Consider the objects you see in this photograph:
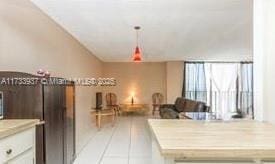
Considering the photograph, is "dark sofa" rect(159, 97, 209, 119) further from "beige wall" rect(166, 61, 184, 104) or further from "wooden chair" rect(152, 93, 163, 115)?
"wooden chair" rect(152, 93, 163, 115)

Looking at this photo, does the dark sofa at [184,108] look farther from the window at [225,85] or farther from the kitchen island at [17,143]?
the kitchen island at [17,143]

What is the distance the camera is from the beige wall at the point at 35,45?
136 inches

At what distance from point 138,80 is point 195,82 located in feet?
8.25

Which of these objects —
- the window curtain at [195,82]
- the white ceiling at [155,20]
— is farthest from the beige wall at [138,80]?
the white ceiling at [155,20]

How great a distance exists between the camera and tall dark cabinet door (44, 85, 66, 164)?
310cm

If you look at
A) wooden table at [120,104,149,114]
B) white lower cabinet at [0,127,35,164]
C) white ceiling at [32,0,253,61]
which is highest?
white ceiling at [32,0,253,61]

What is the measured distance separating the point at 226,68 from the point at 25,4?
10.8 m

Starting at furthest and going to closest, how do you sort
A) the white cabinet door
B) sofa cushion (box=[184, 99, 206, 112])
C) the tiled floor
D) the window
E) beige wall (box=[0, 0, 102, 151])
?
the window < sofa cushion (box=[184, 99, 206, 112]) < the tiled floor < beige wall (box=[0, 0, 102, 151]) < the white cabinet door

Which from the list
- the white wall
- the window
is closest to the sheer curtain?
the window

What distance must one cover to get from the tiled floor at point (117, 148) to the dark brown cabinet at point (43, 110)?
127 cm

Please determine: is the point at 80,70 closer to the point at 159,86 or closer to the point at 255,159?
the point at 159,86

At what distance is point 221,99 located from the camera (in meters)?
13.3

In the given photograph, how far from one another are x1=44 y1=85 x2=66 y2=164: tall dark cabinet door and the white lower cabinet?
756mm

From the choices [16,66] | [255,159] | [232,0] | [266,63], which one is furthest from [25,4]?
[255,159]
